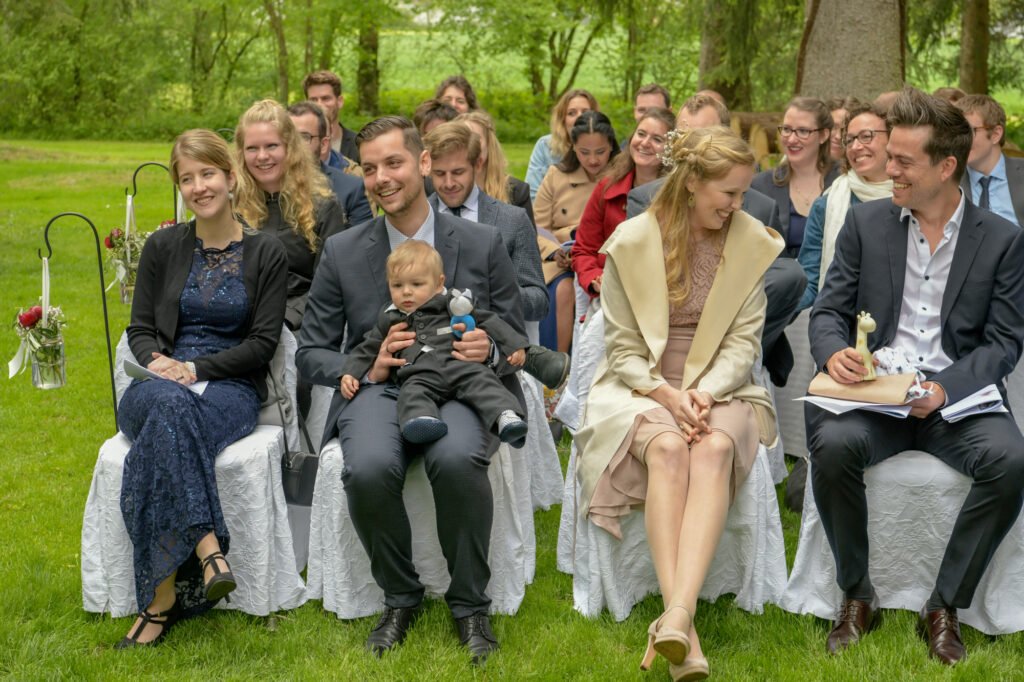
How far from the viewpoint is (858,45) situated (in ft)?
28.3

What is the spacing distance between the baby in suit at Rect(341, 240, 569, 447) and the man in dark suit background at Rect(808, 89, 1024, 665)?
1052 millimetres

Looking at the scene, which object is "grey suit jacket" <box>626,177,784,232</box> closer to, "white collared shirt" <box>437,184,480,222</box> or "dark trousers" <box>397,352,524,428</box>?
"white collared shirt" <box>437,184,480,222</box>

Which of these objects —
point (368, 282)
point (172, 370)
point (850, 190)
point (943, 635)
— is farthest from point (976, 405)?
point (172, 370)

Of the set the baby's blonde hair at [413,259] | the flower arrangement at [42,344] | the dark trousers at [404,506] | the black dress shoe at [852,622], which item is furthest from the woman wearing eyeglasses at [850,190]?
the flower arrangement at [42,344]

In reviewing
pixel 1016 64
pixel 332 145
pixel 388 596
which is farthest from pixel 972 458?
pixel 1016 64

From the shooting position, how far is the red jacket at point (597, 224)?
576cm

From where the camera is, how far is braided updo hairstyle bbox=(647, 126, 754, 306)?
13.3ft

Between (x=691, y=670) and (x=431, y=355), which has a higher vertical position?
(x=431, y=355)

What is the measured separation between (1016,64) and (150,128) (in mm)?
18056

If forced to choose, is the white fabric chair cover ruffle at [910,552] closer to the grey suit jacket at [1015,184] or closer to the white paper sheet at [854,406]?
the white paper sheet at [854,406]

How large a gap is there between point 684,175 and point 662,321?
1.79 feet

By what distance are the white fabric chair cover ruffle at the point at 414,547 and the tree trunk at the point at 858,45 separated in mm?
5648

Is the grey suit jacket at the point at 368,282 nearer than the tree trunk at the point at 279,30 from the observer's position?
Yes

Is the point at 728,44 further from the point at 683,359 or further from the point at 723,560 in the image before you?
the point at 723,560
